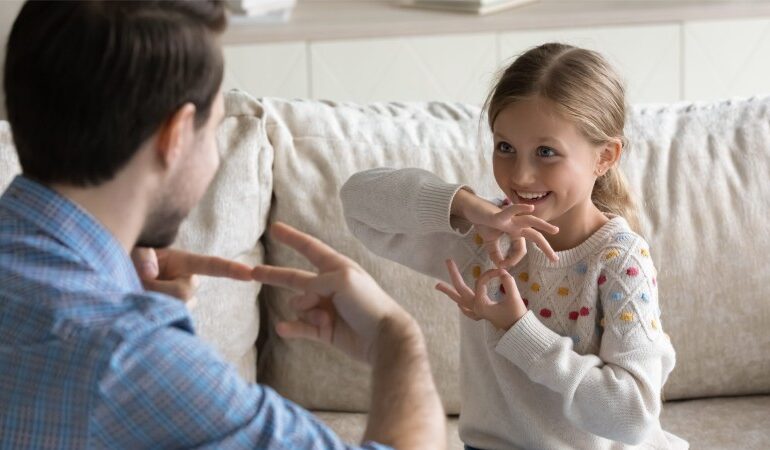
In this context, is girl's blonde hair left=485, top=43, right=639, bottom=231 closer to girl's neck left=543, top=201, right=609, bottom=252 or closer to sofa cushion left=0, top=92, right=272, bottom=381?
girl's neck left=543, top=201, right=609, bottom=252

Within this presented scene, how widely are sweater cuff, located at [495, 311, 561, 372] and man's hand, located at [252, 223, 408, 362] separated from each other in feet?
1.26

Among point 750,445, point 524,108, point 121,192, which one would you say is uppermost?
point 121,192

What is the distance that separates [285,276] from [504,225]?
457mm

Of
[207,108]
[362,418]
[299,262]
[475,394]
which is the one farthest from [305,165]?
[207,108]

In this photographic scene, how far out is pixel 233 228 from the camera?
2246 mm

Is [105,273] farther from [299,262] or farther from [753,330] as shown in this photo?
[753,330]

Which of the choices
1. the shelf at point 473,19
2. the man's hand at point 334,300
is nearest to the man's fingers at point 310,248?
the man's hand at point 334,300

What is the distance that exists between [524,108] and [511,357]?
14.2 inches

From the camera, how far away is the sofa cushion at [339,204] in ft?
7.55

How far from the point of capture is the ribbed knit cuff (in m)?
1.80

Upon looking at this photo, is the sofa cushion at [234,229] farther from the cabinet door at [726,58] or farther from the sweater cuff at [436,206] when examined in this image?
the cabinet door at [726,58]

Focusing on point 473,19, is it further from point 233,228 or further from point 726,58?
point 233,228

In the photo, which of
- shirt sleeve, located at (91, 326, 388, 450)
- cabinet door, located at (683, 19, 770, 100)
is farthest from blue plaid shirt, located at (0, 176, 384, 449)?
cabinet door, located at (683, 19, 770, 100)

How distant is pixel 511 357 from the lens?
5.52 ft
